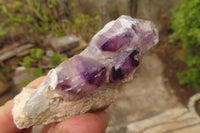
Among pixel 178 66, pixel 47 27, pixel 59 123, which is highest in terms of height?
pixel 47 27

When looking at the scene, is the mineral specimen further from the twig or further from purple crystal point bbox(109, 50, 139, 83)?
the twig

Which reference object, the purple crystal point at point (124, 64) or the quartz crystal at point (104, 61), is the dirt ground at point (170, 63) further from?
the purple crystal point at point (124, 64)

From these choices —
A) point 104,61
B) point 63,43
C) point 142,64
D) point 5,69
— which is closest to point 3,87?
point 5,69

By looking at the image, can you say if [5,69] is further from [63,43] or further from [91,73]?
[91,73]

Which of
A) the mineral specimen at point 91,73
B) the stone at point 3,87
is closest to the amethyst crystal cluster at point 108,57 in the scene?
the mineral specimen at point 91,73

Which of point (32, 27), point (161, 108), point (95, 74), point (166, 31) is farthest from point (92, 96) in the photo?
point (166, 31)

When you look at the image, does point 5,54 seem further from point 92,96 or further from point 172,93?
point 172,93
